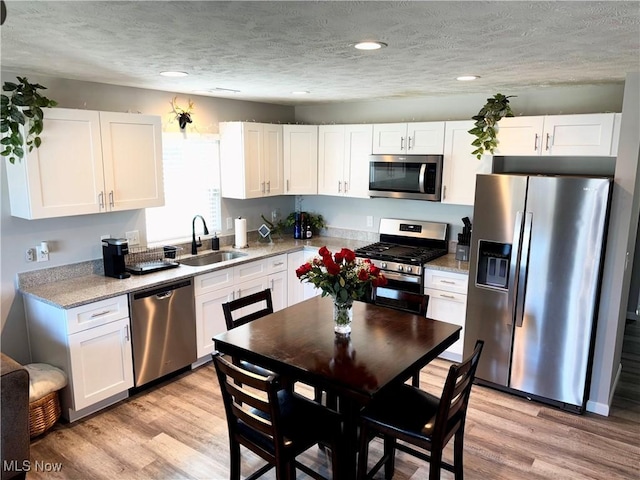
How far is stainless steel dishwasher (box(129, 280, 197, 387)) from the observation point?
11.2 feet

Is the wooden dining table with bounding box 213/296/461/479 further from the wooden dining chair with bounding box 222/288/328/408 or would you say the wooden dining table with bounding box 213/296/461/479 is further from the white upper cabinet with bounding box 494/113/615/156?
the white upper cabinet with bounding box 494/113/615/156

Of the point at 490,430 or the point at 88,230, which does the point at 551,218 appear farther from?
the point at 88,230

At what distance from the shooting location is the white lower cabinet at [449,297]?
397cm

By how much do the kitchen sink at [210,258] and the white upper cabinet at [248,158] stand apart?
60 centimetres

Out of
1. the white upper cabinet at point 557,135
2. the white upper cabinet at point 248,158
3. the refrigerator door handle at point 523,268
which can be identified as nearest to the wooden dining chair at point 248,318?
the refrigerator door handle at point 523,268

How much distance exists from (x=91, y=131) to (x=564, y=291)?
11.5 ft

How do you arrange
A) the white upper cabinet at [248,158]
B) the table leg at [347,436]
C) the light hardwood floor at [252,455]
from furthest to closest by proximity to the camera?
the white upper cabinet at [248,158]
the light hardwood floor at [252,455]
the table leg at [347,436]

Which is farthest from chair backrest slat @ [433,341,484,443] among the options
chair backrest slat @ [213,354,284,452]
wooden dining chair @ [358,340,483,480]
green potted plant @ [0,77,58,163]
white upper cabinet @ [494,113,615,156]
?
green potted plant @ [0,77,58,163]

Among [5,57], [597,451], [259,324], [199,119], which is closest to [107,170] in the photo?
[5,57]

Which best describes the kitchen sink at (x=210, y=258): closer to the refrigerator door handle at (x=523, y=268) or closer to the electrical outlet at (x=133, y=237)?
the electrical outlet at (x=133, y=237)

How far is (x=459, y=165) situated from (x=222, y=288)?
236 cm

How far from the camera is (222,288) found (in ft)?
13.3

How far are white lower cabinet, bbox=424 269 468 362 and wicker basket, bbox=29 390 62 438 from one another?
2.96 meters

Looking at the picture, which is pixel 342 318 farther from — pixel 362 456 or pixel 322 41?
pixel 322 41
